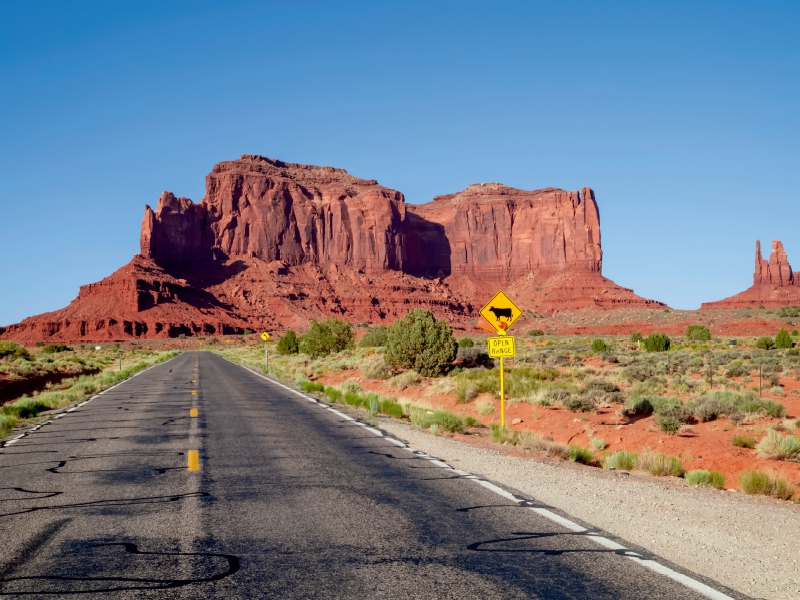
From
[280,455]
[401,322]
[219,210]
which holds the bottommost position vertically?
[280,455]

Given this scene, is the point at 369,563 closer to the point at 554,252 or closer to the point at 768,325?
the point at 768,325

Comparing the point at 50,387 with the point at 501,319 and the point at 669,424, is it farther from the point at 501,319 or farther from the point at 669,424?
the point at 669,424

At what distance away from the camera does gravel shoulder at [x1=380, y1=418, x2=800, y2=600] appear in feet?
16.9

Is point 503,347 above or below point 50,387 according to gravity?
above

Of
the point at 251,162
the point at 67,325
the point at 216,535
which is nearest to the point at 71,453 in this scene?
the point at 216,535

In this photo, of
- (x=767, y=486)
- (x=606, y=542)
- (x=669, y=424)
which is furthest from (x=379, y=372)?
(x=606, y=542)

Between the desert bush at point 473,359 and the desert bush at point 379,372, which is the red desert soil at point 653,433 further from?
the desert bush at point 473,359

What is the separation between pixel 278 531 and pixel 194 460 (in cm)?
443

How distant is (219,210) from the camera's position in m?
152

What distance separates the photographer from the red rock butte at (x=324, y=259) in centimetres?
12588

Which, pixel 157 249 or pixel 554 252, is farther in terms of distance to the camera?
pixel 554 252

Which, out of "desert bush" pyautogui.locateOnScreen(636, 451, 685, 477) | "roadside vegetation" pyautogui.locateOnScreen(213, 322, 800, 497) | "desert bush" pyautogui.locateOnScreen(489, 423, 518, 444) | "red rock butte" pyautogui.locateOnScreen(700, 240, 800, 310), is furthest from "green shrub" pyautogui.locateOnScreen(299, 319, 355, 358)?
"red rock butte" pyautogui.locateOnScreen(700, 240, 800, 310)

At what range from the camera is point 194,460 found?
10.0m

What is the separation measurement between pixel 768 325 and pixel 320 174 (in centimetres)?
11771
